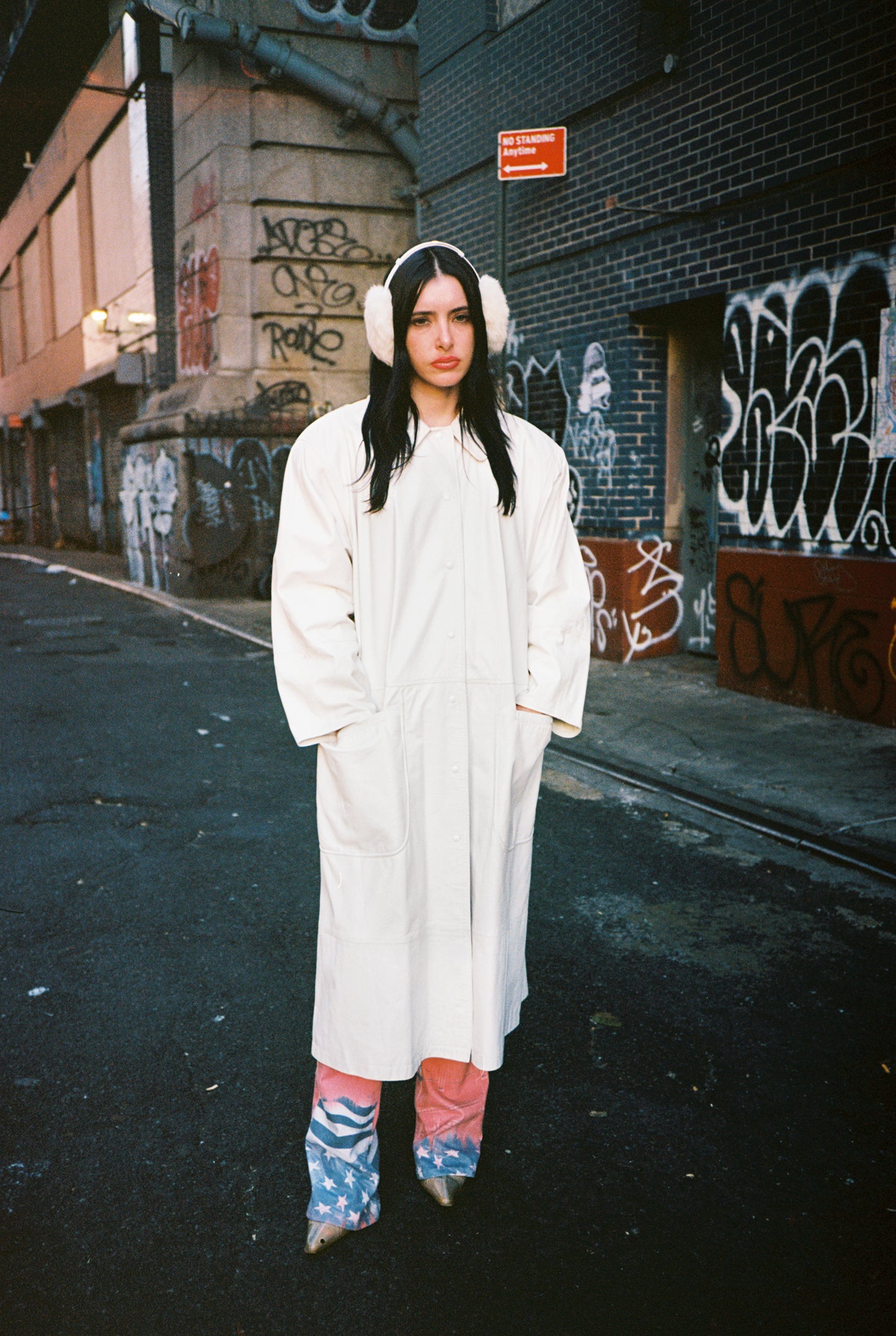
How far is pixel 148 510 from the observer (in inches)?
685

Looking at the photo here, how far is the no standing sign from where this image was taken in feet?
26.1

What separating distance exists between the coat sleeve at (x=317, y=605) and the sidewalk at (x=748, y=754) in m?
3.18

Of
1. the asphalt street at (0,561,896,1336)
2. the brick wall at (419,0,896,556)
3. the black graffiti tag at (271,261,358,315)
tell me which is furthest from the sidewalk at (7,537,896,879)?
the black graffiti tag at (271,261,358,315)

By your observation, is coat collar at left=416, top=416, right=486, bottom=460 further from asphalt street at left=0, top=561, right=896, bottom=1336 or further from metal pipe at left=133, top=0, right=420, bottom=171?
metal pipe at left=133, top=0, right=420, bottom=171

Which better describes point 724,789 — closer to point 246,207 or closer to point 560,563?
point 560,563

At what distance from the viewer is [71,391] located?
26078 millimetres

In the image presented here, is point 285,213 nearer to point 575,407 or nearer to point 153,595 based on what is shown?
point 153,595

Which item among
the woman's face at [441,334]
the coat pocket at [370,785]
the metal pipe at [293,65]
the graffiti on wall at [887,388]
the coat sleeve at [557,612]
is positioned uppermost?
the metal pipe at [293,65]

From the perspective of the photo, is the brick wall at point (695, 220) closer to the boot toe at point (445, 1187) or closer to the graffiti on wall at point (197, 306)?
the boot toe at point (445, 1187)

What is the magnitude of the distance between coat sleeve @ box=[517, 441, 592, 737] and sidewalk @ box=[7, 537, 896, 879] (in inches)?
106

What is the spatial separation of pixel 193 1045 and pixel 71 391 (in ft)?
A: 83.4

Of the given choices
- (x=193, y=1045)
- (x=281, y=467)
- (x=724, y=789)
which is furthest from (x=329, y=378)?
(x=193, y=1045)

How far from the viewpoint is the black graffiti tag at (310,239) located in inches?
614

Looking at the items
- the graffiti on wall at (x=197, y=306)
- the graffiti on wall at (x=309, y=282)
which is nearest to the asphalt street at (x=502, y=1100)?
the graffiti on wall at (x=309, y=282)
